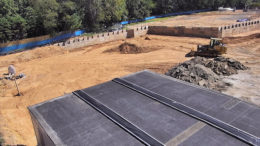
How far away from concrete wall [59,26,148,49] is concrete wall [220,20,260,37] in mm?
13490

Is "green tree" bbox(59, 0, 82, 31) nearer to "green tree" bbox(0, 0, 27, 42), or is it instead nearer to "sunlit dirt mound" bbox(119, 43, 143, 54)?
"green tree" bbox(0, 0, 27, 42)

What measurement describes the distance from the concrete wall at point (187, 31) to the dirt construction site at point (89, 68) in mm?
1110

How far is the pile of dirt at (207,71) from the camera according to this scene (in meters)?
16.0

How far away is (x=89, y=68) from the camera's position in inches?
886

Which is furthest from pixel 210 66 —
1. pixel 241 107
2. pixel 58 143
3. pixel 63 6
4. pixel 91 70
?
pixel 63 6

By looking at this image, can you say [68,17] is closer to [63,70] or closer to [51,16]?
[51,16]

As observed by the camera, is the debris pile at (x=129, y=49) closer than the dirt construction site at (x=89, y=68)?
No

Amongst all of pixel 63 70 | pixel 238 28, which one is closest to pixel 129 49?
pixel 63 70

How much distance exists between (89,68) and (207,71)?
1223 cm

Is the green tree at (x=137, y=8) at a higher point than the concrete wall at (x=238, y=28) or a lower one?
higher

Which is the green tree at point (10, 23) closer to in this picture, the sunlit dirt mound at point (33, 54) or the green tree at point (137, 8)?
the sunlit dirt mound at point (33, 54)

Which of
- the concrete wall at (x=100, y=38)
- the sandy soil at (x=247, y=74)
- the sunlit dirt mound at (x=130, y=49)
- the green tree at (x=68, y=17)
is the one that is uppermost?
the green tree at (x=68, y=17)

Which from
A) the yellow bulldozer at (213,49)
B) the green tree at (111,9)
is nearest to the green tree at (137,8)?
the green tree at (111,9)

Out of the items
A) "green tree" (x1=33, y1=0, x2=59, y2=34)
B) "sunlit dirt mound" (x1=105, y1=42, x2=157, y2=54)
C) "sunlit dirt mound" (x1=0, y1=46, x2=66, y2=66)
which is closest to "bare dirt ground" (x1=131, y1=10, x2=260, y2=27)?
"sunlit dirt mound" (x1=105, y1=42, x2=157, y2=54)
